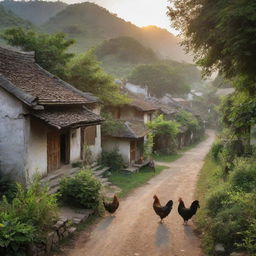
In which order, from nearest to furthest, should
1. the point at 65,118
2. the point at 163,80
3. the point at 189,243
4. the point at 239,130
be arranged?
the point at 189,243 < the point at 239,130 < the point at 65,118 < the point at 163,80

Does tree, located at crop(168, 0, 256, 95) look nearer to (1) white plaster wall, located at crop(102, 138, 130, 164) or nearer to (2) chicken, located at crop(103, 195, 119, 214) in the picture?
(2) chicken, located at crop(103, 195, 119, 214)

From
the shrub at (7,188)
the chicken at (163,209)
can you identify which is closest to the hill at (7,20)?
the shrub at (7,188)

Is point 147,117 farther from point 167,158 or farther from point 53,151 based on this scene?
point 53,151

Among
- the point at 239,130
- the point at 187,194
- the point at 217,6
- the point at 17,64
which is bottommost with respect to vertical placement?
the point at 187,194

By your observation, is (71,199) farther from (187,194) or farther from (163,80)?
(163,80)

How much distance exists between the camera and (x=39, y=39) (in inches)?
818

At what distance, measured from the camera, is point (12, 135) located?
11.7 m

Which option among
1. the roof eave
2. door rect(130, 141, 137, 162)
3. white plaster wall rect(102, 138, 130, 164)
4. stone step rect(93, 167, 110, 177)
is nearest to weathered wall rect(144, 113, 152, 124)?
door rect(130, 141, 137, 162)

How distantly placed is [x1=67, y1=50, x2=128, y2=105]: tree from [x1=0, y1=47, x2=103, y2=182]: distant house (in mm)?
4835

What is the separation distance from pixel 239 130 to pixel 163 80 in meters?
51.2

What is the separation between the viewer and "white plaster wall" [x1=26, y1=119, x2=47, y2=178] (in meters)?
12.1

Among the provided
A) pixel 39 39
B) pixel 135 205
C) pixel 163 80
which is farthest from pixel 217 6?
pixel 163 80

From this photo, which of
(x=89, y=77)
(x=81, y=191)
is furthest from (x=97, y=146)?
(x=81, y=191)

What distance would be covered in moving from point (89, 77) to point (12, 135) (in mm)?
11024
